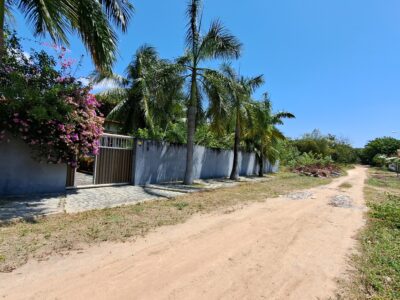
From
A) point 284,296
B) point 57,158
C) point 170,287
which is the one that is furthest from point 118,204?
point 284,296

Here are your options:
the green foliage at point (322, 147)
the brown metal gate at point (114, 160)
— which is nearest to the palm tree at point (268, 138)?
the brown metal gate at point (114, 160)

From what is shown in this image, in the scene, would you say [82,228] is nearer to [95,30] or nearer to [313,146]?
[95,30]

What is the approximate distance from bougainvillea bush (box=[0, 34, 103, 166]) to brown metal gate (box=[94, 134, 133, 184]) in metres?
1.67

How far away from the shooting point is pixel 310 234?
236 inches

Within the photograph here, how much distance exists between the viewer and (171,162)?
541 inches

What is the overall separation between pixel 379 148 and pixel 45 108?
73.9 metres

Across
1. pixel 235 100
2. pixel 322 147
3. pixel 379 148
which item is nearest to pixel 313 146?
pixel 322 147

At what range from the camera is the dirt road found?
328 centimetres

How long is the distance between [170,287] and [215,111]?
1032 centimetres

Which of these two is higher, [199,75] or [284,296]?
[199,75]

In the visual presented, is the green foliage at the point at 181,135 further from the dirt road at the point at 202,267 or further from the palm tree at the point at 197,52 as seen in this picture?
the dirt road at the point at 202,267

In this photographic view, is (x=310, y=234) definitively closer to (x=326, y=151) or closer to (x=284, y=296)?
(x=284, y=296)

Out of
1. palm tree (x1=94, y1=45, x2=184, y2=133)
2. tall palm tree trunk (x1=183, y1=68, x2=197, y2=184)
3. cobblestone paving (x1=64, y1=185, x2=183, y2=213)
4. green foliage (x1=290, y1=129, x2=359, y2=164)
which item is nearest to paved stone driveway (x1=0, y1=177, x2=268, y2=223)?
cobblestone paving (x1=64, y1=185, x2=183, y2=213)

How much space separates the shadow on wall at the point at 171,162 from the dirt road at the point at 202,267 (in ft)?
20.1
